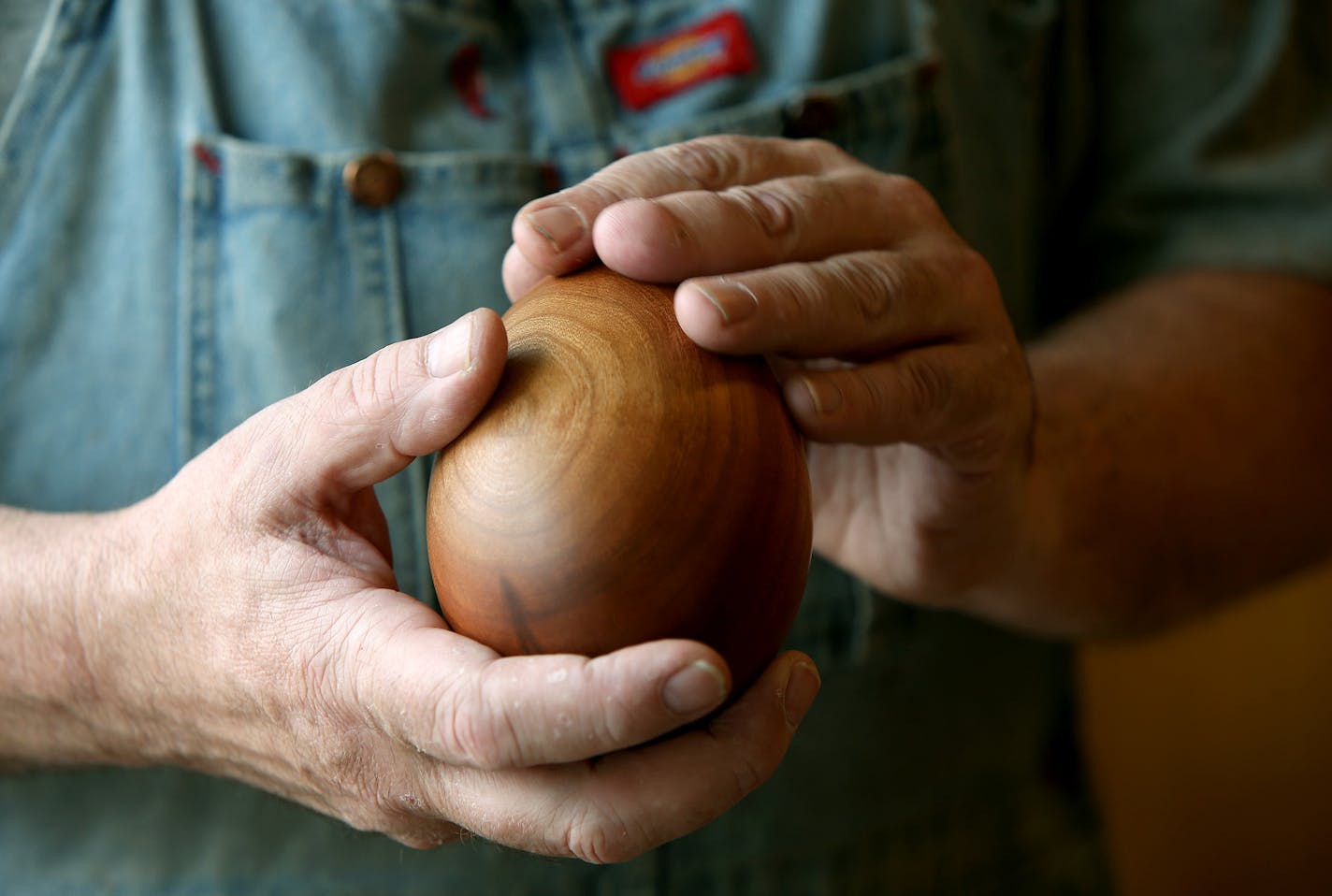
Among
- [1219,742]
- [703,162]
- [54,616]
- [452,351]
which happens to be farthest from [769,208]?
[1219,742]

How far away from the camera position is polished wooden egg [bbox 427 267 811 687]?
1.12 feet

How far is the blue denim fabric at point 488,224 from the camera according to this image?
1.79ft

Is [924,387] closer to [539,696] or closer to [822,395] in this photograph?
[822,395]

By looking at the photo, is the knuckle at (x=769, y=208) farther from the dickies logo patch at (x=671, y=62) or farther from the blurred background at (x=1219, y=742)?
the blurred background at (x=1219, y=742)

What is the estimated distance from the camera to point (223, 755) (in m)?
0.45

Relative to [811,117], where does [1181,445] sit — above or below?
below

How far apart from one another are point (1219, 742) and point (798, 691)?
86 cm

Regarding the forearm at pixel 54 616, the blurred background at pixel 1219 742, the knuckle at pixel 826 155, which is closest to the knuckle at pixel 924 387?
the knuckle at pixel 826 155

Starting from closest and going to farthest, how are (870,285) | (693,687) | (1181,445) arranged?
(693,687) < (870,285) < (1181,445)

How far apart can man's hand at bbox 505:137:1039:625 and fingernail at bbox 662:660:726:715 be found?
0.39 ft

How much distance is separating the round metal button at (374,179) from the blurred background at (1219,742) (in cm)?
79

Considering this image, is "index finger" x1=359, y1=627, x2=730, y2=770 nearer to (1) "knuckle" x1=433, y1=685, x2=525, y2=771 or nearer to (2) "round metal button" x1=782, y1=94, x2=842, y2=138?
(1) "knuckle" x1=433, y1=685, x2=525, y2=771

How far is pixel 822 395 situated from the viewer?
1.31 ft

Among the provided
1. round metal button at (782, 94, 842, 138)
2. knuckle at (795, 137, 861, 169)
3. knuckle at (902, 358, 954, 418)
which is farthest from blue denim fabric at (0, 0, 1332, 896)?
knuckle at (902, 358, 954, 418)
